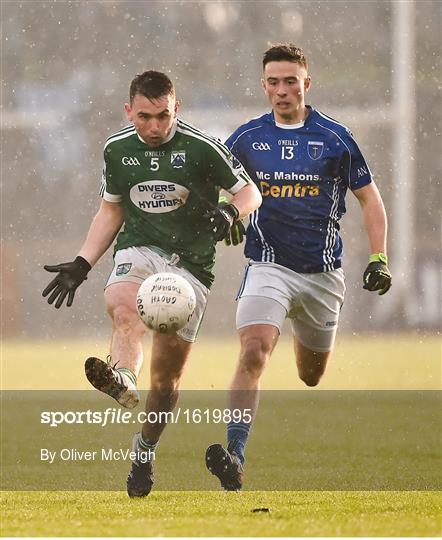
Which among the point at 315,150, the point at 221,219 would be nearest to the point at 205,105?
the point at 315,150

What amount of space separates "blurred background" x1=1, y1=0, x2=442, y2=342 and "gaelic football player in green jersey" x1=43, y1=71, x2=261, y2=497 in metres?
4.72

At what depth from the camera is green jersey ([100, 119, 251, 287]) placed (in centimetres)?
668

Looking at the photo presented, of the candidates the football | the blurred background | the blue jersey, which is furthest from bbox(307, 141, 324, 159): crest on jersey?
the blurred background

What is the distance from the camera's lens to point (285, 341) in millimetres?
15117

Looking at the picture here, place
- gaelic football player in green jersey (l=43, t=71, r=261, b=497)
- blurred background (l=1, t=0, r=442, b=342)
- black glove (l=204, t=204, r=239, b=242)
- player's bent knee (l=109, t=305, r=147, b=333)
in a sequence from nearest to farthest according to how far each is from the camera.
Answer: black glove (l=204, t=204, r=239, b=242) < player's bent knee (l=109, t=305, r=147, b=333) < gaelic football player in green jersey (l=43, t=71, r=261, b=497) < blurred background (l=1, t=0, r=442, b=342)

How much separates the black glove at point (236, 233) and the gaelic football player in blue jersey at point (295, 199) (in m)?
0.18

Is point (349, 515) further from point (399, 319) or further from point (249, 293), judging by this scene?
point (399, 319)

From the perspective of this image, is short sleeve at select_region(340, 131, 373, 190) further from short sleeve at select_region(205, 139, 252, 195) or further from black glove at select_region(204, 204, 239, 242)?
black glove at select_region(204, 204, 239, 242)

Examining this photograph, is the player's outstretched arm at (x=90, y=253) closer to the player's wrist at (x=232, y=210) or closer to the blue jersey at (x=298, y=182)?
the player's wrist at (x=232, y=210)

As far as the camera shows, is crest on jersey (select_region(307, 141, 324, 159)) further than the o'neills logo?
Yes

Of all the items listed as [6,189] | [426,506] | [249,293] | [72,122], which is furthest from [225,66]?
[426,506]

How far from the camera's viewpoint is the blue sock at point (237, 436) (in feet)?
22.5

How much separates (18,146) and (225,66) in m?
2.45

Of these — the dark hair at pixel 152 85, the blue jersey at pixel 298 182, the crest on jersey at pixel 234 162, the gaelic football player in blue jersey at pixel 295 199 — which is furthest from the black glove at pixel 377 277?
the dark hair at pixel 152 85
